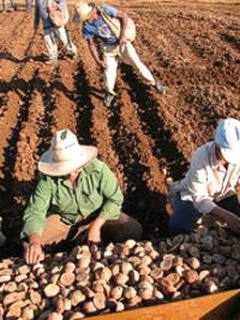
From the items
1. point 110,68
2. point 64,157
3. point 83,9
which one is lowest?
point 110,68

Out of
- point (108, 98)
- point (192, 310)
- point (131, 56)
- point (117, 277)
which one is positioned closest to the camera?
point (192, 310)

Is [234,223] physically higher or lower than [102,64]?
lower

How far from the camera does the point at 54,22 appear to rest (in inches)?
402

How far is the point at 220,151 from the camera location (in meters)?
4.26

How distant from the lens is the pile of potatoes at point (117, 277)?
151 inches

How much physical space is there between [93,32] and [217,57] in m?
3.29

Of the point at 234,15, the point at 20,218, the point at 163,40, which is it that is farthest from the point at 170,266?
the point at 234,15

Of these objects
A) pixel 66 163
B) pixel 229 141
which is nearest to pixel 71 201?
pixel 66 163

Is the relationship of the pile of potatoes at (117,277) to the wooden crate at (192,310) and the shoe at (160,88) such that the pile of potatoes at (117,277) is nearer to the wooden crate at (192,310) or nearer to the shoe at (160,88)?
the wooden crate at (192,310)

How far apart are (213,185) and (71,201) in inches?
46.4

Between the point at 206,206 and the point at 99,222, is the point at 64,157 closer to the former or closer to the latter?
the point at 99,222

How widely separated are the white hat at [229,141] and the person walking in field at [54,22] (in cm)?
670

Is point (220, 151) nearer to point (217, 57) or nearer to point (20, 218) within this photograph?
point (20, 218)

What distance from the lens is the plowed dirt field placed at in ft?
20.3
